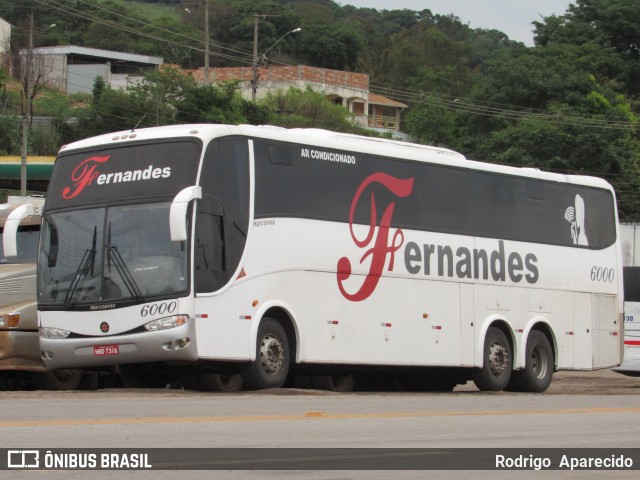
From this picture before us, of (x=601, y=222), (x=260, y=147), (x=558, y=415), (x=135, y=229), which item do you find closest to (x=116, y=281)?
(x=135, y=229)

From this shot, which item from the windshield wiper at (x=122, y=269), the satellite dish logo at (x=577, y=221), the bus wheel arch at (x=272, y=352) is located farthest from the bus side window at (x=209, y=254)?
the satellite dish logo at (x=577, y=221)

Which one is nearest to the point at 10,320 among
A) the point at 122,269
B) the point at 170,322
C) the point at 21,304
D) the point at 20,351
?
the point at 21,304

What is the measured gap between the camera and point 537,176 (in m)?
23.7

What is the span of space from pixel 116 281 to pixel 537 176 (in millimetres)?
Result: 9610

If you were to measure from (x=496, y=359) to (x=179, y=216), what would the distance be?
811cm

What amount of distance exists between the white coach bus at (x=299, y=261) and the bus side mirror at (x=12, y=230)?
1.19 feet

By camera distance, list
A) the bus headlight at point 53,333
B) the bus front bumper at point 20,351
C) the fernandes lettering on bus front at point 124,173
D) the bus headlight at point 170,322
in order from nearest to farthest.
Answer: the bus headlight at point 170,322 → the fernandes lettering on bus front at point 124,173 → the bus headlight at point 53,333 → the bus front bumper at point 20,351

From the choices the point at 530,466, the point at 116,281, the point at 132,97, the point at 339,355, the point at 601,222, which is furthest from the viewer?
the point at 132,97

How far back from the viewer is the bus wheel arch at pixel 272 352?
17.5 meters

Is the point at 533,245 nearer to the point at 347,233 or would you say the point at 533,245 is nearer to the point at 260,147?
the point at 347,233

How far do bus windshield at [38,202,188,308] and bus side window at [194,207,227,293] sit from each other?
0.23 m

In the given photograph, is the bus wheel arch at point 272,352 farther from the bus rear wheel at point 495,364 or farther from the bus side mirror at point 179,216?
the bus rear wheel at point 495,364

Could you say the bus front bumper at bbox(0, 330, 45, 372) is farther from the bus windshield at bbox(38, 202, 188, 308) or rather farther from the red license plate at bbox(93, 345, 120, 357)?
the red license plate at bbox(93, 345, 120, 357)

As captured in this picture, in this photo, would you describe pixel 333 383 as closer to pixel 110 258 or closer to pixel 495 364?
pixel 495 364
